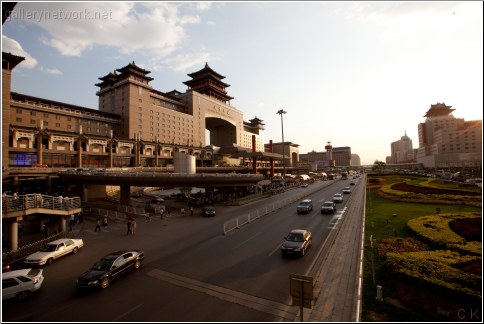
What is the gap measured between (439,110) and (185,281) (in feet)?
650

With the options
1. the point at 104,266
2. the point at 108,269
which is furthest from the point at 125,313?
the point at 104,266

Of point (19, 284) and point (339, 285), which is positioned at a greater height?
point (19, 284)

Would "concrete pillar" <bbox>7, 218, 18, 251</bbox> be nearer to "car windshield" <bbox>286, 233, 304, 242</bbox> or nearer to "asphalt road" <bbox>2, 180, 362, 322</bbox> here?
"asphalt road" <bbox>2, 180, 362, 322</bbox>

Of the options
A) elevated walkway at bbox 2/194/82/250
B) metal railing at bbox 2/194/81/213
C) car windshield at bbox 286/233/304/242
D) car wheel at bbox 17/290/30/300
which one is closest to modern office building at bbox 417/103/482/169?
car windshield at bbox 286/233/304/242

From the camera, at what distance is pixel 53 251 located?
1981 cm

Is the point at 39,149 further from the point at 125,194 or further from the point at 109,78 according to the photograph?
the point at 109,78

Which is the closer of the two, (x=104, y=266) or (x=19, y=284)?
(x=19, y=284)

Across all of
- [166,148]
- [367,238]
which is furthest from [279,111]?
[367,238]

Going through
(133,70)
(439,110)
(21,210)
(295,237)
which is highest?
(133,70)

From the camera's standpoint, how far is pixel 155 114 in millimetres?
103000

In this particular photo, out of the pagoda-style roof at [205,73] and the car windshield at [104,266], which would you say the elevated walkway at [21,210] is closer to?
the car windshield at [104,266]

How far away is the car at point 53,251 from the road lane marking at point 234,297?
8.78 meters

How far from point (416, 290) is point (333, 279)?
3.84 metres

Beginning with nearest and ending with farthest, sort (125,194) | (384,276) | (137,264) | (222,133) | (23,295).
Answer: (23,295) < (384,276) < (137,264) < (125,194) < (222,133)
